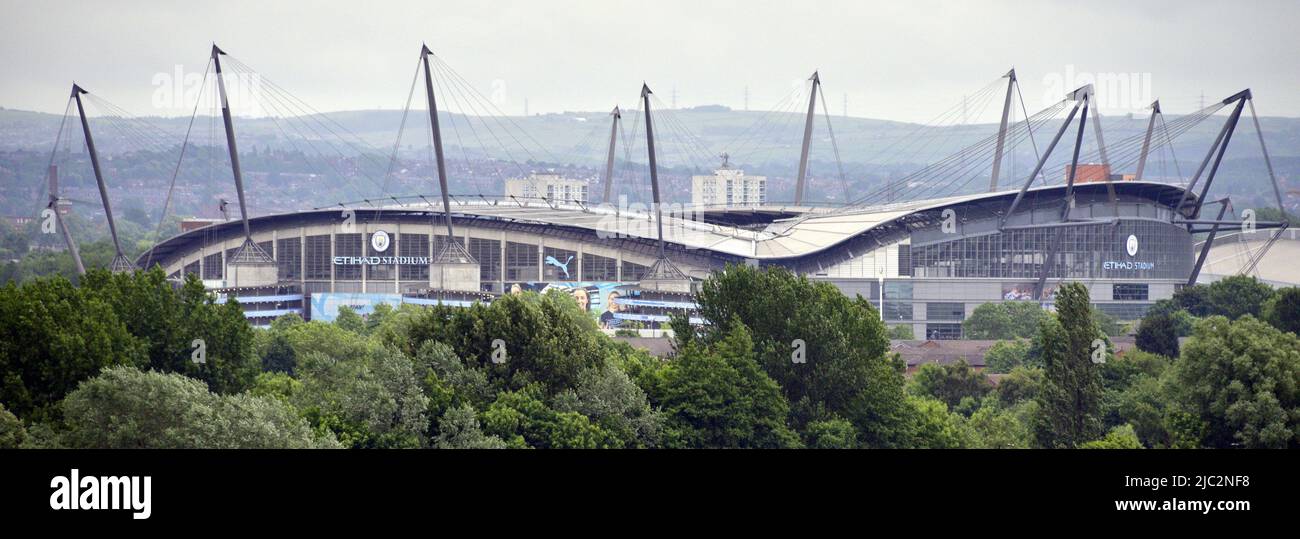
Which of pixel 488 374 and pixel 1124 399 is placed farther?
pixel 1124 399

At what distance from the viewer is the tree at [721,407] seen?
5144cm

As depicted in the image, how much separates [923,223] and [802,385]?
77156 millimetres

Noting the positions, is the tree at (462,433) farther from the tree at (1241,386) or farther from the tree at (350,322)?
the tree at (350,322)

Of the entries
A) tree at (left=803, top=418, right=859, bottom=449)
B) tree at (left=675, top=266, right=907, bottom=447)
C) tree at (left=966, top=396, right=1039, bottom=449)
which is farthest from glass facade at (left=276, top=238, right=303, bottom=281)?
tree at (left=803, top=418, right=859, bottom=449)

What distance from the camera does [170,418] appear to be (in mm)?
40719

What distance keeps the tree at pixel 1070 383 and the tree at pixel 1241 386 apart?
10.4 feet

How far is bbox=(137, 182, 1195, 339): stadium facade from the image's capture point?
13125cm

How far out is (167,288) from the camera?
59719mm

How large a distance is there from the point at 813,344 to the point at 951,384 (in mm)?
18253

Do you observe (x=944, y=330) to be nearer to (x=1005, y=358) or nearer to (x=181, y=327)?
(x=1005, y=358)

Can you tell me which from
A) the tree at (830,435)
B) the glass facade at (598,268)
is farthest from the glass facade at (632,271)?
the tree at (830,435)

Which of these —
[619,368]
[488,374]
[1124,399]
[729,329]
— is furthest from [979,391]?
[488,374]
